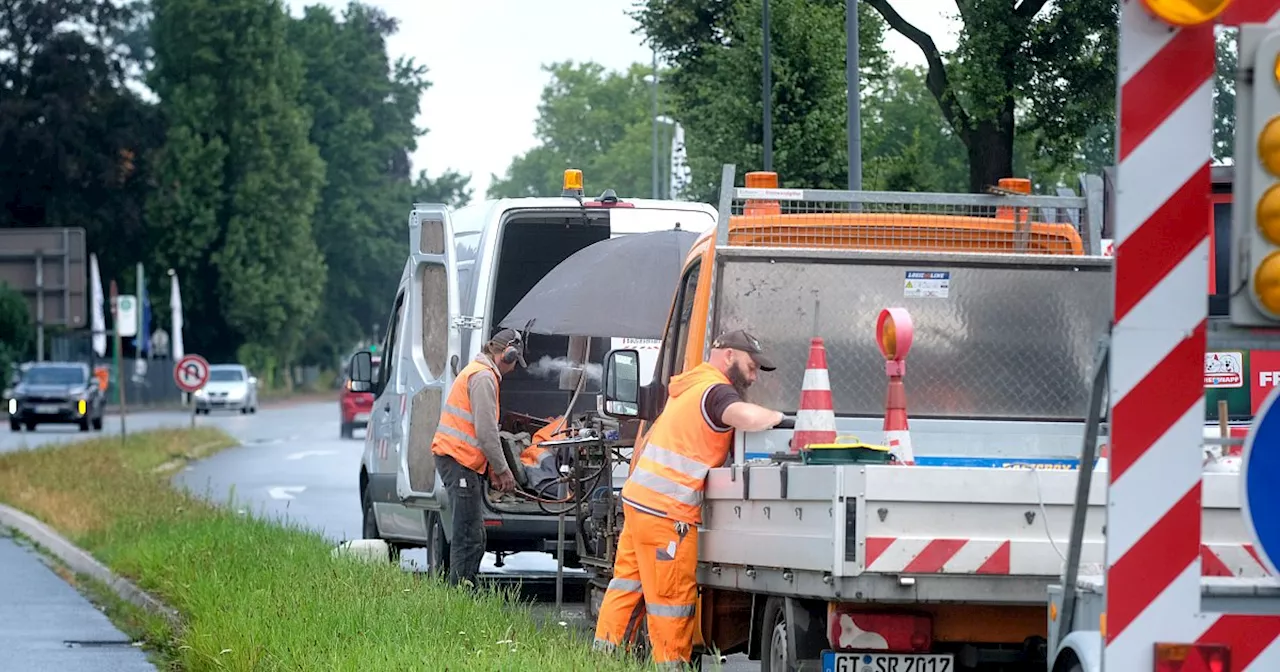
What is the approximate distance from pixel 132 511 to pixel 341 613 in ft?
30.7

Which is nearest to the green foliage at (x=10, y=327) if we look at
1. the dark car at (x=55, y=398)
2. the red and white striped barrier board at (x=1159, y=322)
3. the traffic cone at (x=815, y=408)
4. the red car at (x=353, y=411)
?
the dark car at (x=55, y=398)

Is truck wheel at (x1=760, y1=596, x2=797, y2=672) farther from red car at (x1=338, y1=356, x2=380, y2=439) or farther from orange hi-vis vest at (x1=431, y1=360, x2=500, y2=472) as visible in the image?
red car at (x1=338, y1=356, x2=380, y2=439)

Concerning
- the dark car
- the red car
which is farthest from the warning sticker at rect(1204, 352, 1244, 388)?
the dark car

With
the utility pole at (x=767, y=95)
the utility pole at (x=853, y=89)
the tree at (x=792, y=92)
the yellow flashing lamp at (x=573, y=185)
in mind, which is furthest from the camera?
the tree at (x=792, y=92)

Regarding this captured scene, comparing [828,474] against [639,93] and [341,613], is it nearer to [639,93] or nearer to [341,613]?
[341,613]

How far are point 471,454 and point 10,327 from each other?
54359 mm

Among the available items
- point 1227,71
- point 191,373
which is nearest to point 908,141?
point 191,373

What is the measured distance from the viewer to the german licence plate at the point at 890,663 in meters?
8.04

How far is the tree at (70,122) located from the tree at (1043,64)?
181 feet

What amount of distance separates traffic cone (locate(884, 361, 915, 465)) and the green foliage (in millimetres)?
57746

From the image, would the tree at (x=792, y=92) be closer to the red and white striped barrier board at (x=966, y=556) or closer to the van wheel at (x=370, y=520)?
the van wheel at (x=370, y=520)

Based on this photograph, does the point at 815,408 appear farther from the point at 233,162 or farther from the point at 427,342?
the point at 233,162

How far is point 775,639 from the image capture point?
340 inches

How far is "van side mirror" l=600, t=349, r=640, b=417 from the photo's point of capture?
10297 mm
